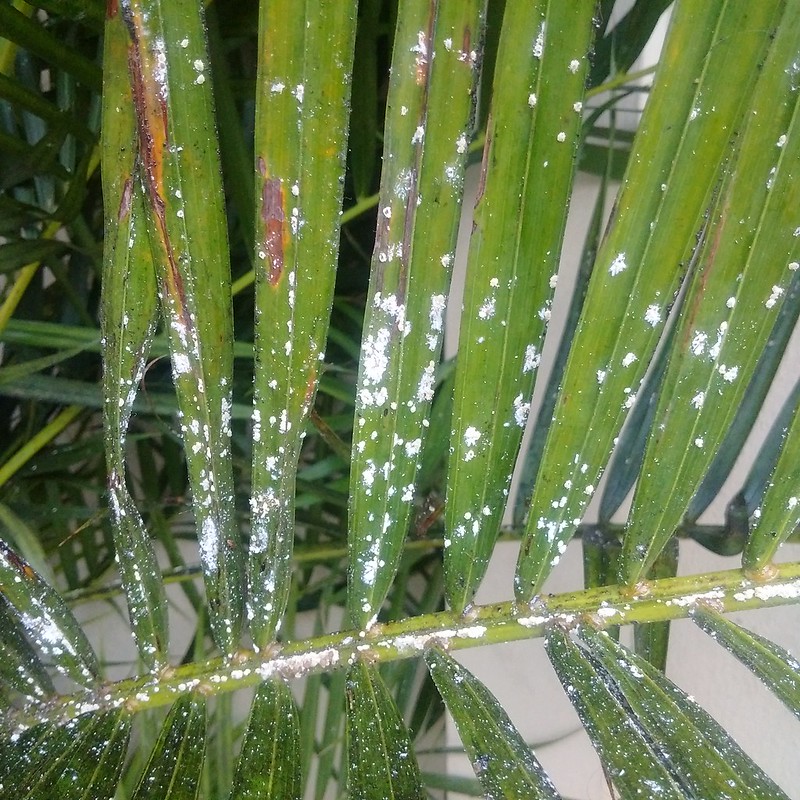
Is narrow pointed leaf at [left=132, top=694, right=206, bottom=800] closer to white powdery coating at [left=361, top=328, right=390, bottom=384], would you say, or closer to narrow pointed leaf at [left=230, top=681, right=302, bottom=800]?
narrow pointed leaf at [left=230, top=681, right=302, bottom=800]

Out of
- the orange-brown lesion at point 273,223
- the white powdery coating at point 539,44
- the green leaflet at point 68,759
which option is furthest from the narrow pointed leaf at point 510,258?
the green leaflet at point 68,759

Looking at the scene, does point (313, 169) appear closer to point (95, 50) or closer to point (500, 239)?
point (500, 239)

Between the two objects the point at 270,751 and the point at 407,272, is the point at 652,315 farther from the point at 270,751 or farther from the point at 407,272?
the point at 270,751

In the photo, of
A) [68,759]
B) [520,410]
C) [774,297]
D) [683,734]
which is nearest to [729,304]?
[774,297]

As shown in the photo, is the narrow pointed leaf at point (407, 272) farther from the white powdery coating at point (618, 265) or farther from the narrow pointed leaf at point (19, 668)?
the narrow pointed leaf at point (19, 668)

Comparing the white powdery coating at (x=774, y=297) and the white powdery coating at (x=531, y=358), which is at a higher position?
the white powdery coating at (x=774, y=297)

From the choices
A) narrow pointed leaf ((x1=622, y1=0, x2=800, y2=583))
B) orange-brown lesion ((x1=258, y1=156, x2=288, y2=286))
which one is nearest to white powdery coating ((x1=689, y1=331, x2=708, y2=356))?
narrow pointed leaf ((x1=622, y1=0, x2=800, y2=583))
